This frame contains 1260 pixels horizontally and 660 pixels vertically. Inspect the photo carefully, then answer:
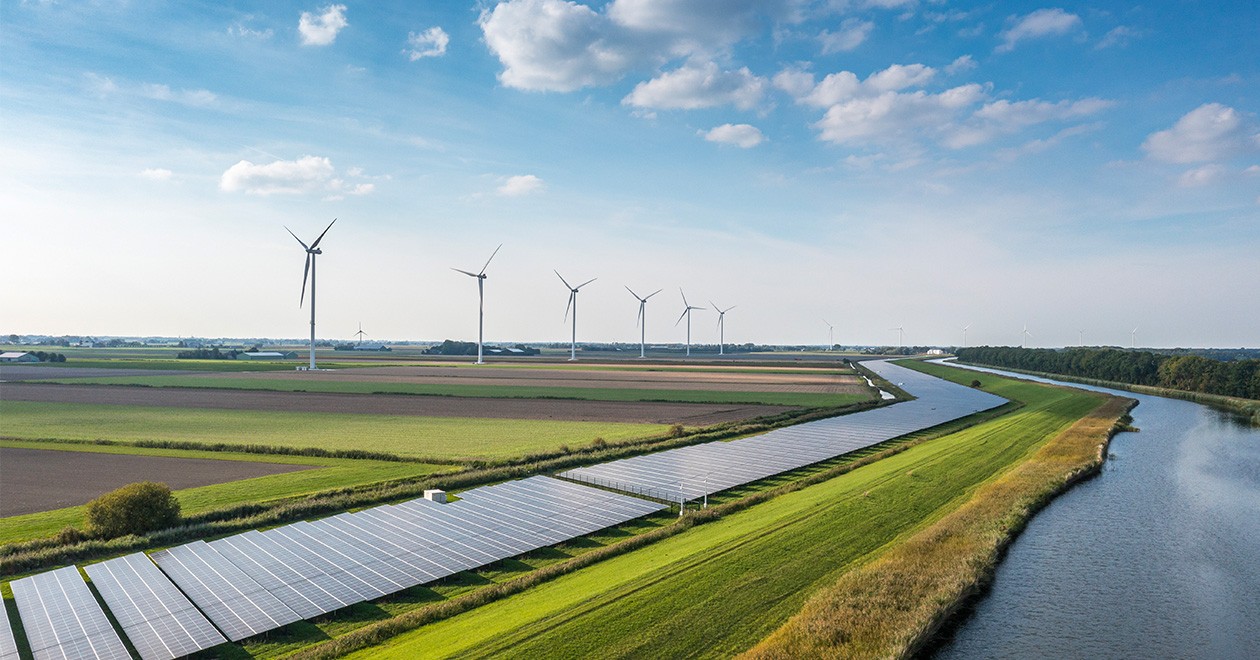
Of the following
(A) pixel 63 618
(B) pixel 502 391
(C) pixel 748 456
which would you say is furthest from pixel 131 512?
(B) pixel 502 391

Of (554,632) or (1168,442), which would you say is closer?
(554,632)

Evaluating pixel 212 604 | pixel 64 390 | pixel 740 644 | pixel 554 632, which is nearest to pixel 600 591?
pixel 554 632

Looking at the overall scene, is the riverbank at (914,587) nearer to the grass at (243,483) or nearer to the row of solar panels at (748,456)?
the row of solar panels at (748,456)

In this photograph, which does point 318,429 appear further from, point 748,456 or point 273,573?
point 273,573

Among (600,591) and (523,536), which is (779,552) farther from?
(523,536)

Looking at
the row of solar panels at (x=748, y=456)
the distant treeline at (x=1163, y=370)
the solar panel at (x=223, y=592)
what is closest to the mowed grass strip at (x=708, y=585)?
the solar panel at (x=223, y=592)

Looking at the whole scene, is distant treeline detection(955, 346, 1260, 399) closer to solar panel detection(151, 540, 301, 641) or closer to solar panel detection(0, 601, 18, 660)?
solar panel detection(151, 540, 301, 641)
